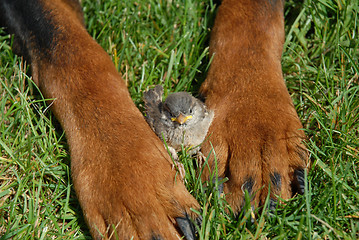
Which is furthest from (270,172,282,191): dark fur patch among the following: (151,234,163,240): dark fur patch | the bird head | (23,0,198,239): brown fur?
the bird head

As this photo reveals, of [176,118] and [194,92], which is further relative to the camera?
[194,92]

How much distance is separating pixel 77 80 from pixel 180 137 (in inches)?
35.4

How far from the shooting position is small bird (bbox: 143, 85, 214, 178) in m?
2.91

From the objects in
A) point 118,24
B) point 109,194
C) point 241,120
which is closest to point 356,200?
point 241,120

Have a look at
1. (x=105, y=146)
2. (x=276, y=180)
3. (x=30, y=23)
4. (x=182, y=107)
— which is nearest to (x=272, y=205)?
(x=276, y=180)

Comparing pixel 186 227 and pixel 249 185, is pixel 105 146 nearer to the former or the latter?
pixel 186 227

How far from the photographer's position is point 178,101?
121 inches

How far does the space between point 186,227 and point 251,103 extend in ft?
2.82

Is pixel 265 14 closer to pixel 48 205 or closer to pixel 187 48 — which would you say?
pixel 187 48

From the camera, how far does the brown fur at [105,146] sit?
6.73 feet

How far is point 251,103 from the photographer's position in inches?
98.1

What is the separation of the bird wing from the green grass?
248 millimetres

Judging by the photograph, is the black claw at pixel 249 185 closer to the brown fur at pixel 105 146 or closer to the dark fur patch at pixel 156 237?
the brown fur at pixel 105 146

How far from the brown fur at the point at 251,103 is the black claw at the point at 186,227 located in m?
0.31
